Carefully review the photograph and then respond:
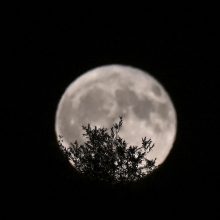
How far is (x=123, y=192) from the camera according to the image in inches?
453

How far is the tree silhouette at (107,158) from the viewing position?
39.7 ft

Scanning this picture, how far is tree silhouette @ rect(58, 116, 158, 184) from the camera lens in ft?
39.7

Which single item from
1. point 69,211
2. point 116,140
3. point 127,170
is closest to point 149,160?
point 127,170

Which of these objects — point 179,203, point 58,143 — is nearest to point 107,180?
point 58,143

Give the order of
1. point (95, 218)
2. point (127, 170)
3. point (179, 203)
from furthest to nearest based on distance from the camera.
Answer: point (179, 203) < point (127, 170) < point (95, 218)

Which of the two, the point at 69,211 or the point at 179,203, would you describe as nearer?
the point at 69,211

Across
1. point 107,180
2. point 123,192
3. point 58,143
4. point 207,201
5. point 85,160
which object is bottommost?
point 207,201

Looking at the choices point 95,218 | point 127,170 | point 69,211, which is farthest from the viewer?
point 127,170

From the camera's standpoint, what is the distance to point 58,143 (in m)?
13.7

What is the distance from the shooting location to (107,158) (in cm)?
1235

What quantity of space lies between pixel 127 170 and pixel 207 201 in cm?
664

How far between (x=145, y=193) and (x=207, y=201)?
199 inches

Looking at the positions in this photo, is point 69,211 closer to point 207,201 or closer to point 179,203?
point 179,203

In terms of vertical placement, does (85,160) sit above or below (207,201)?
above
